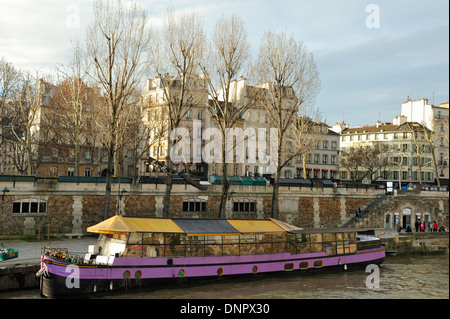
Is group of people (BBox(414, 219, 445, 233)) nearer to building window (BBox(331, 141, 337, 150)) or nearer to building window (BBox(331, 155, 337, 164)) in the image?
building window (BBox(331, 155, 337, 164))

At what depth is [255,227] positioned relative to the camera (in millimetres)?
22469

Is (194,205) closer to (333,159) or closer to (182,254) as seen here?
(182,254)

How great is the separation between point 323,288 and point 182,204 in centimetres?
1515

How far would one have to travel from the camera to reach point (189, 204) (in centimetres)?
3353

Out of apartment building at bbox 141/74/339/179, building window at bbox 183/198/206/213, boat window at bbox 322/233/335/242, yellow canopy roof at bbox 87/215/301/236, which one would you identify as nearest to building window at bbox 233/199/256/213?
building window at bbox 183/198/206/213

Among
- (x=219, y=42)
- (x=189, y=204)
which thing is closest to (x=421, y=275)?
(x=189, y=204)

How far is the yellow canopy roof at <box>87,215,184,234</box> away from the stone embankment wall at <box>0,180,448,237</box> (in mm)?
7561

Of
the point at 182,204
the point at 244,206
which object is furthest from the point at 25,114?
the point at 244,206

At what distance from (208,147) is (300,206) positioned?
64.4 ft

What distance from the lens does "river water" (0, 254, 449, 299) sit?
18.6 meters

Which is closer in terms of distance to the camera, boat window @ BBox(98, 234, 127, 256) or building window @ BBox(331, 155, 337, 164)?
boat window @ BBox(98, 234, 127, 256)

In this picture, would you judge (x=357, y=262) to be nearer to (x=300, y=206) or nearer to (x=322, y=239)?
(x=322, y=239)

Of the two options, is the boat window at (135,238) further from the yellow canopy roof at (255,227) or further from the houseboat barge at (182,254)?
the yellow canopy roof at (255,227)
